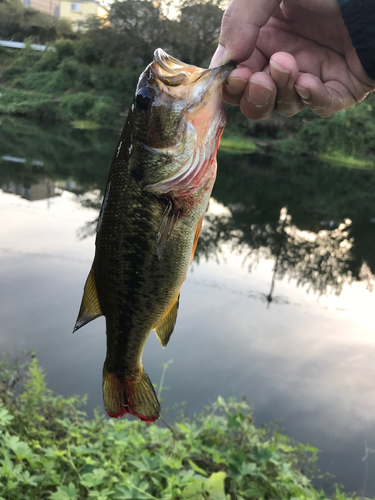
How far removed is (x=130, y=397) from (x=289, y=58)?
1558 millimetres

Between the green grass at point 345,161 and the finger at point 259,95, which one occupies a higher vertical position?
the finger at point 259,95

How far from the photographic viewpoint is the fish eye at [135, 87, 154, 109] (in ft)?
4.97

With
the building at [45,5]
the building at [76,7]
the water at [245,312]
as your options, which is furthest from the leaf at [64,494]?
the building at [45,5]

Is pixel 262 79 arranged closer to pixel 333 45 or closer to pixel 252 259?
pixel 333 45

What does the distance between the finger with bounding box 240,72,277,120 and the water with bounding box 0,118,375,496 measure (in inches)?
127

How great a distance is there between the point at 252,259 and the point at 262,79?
23.2 ft

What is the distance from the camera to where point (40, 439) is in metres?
3.24

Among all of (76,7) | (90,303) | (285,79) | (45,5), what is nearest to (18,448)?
(90,303)

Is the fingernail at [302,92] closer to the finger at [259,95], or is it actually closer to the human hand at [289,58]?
the human hand at [289,58]

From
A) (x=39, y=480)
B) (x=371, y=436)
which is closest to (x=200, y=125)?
(x=39, y=480)

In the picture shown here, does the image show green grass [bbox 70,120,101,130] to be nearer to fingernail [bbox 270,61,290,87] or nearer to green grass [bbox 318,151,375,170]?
green grass [bbox 318,151,375,170]

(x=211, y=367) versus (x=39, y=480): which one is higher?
(x=39, y=480)

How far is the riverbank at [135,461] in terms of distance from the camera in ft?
8.32

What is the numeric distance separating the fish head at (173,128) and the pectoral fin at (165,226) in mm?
74
